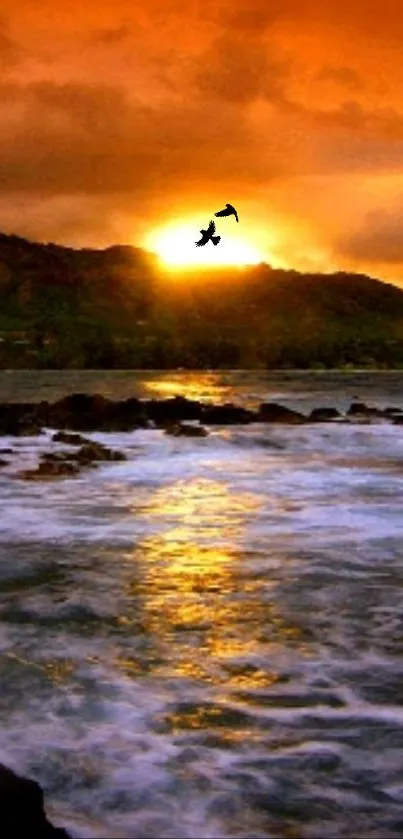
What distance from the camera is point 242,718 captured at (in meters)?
8.89

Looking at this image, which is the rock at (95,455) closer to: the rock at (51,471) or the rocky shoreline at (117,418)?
the rocky shoreline at (117,418)

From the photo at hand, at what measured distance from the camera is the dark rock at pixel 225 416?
2110 inches

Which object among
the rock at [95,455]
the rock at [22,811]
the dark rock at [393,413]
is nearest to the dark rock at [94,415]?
the rock at [95,455]

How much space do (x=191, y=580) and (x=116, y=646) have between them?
367 centimetres

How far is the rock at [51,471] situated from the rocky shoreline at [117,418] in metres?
2.27

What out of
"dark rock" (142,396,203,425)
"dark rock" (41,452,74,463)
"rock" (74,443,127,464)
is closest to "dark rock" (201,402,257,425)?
"dark rock" (142,396,203,425)

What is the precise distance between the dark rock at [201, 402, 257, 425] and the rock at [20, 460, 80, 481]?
77.2ft

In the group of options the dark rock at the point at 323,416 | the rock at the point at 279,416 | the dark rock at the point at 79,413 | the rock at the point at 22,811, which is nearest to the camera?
the rock at the point at 22,811

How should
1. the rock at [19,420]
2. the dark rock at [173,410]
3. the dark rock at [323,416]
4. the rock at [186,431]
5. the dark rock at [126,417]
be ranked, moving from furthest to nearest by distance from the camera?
the dark rock at [323,416]
the dark rock at [173,410]
the dark rock at [126,417]
the rock at [186,431]
the rock at [19,420]

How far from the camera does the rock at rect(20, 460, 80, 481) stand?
28.6m

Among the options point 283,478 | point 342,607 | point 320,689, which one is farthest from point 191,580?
point 283,478

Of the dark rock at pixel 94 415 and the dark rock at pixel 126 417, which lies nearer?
the dark rock at pixel 126 417

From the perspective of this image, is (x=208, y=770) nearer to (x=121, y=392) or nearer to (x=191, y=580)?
(x=191, y=580)

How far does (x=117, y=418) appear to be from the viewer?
4922 cm
